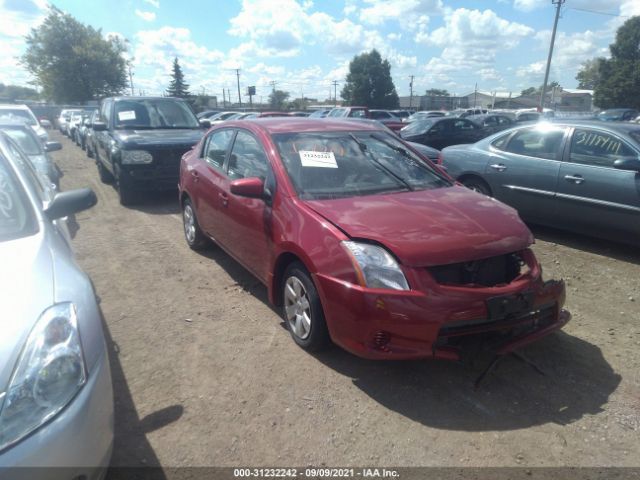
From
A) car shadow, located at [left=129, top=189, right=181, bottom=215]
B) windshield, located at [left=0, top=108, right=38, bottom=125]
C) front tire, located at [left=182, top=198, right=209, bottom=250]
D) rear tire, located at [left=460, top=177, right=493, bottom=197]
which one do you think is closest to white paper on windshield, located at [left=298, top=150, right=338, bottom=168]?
front tire, located at [left=182, top=198, right=209, bottom=250]

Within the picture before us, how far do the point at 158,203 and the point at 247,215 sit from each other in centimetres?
529

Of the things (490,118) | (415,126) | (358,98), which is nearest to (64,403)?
(415,126)

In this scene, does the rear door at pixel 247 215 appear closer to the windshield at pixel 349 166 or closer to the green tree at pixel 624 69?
the windshield at pixel 349 166

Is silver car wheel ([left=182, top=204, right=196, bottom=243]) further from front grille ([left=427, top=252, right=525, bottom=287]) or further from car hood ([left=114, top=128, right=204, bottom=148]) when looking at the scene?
front grille ([left=427, top=252, right=525, bottom=287])

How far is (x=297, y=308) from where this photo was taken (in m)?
3.46

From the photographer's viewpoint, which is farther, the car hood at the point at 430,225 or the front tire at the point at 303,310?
the front tire at the point at 303,310

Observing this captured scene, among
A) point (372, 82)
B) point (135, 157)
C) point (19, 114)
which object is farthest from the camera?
point (372, 82)

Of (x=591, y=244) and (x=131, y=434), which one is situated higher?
(x=131, y=434)

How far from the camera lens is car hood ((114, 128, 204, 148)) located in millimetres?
7988

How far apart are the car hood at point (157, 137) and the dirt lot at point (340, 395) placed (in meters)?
4.10

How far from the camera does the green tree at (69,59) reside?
43.2 metres

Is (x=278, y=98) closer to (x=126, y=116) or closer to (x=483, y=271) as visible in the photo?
(x=126, y=116)

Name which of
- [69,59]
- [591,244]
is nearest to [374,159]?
[591,244]

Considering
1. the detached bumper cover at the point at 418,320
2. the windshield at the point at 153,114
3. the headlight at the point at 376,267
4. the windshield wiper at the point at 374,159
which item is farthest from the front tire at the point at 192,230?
the windshield at the point at 153,114
